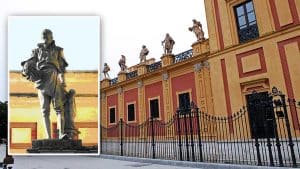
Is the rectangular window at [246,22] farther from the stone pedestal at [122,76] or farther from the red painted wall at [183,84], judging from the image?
the stone pedestal at [122,76]

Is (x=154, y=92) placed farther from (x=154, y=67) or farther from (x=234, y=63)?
(x=234, y=63)

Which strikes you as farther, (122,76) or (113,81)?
(113,81)

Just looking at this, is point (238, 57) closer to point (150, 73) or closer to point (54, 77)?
point (150, 73)

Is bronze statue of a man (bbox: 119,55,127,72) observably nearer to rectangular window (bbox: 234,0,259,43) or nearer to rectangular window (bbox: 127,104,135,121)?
rectangular window (bbox: 127,104,135,121)

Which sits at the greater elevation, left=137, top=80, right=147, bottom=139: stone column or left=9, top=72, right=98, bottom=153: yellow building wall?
left=137, top=80, right=147, bottom=139: stone column

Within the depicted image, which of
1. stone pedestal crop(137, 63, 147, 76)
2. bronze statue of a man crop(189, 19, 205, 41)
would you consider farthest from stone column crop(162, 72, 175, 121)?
bronze statue of a man crop(189, 19, 205, 41)

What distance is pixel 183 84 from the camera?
1448 cm

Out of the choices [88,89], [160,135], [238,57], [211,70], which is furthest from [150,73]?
[88,89]

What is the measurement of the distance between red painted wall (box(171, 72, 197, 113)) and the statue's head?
9.52 meters

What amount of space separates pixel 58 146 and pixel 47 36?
223 cm

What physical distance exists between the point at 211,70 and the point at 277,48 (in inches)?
120

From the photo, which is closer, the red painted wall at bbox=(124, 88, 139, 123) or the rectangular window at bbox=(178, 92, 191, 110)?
the rectangular window at bbox=(178, 92, 191, 110)

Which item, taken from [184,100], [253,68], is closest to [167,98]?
[184,100]

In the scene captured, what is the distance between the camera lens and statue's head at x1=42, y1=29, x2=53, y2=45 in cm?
536
